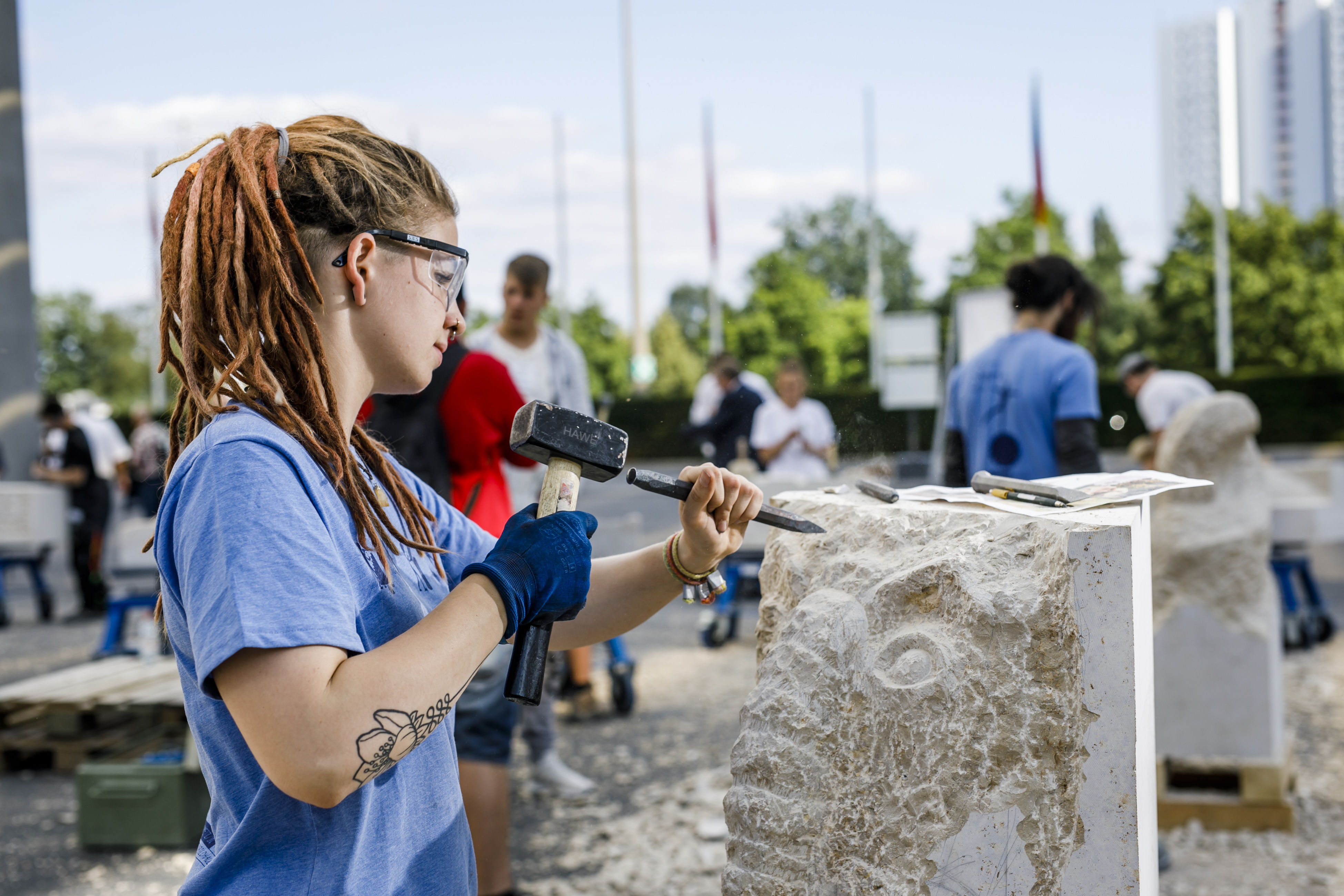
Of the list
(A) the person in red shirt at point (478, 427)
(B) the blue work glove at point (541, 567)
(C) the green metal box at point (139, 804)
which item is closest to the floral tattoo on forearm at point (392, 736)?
(B) the blue work glove at point (541, 567)

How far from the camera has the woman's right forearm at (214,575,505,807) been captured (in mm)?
925

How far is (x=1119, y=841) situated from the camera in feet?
4.45

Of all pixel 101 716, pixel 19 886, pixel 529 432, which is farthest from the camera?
pixel 101 716

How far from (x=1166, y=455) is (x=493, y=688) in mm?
2797

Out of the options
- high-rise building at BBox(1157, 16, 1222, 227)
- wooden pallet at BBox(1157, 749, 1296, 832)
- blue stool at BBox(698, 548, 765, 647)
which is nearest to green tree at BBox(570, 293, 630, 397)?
blue stool at BBox(698, 548, 765, 647)

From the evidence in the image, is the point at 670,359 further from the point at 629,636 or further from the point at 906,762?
the point at 906,762

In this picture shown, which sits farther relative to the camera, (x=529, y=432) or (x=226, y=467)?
(x=529, y=432)

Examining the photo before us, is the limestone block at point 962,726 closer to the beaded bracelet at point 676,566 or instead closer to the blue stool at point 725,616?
the beaded bracelet at point 676,566

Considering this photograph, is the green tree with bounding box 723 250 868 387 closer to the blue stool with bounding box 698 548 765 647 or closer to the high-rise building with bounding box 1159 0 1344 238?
the blue stool with bounding box 698 548 765 647

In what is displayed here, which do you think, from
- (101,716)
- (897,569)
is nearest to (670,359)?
(101,716)

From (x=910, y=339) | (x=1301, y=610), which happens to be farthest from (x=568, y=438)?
(x=1301, y=610)

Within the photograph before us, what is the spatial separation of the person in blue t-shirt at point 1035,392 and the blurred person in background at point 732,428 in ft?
9.64

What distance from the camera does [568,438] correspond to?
1322 mm

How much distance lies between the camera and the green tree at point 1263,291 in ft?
88.9
